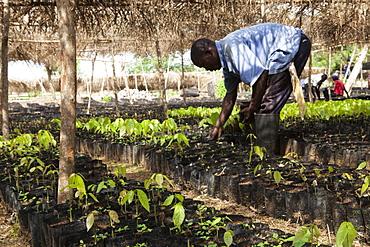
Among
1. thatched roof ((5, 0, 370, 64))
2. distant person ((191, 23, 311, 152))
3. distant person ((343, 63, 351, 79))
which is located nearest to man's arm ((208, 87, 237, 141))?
distant person ((191, 23, 311, 152))

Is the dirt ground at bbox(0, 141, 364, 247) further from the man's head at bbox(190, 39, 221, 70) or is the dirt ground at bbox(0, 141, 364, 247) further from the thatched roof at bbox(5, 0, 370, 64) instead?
the thatched roof at bbox(5, 0, 370, 64)

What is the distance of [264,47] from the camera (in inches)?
139

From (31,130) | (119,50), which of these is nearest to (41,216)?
(31,130)

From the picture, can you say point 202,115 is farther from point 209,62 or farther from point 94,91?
point 94,91

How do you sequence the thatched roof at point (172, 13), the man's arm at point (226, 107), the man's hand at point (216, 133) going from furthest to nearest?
the thatched roof at point (172, 13) → the man's hand at point (216, 133) → the man's arm at point (226, 107)

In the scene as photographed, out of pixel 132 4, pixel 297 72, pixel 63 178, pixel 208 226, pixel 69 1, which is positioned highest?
pixel 132 4

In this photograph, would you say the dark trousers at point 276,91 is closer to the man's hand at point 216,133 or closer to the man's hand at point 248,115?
the man's hand at point 248,115

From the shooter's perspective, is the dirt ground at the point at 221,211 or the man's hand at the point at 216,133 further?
the man's hand at the point at 216,133

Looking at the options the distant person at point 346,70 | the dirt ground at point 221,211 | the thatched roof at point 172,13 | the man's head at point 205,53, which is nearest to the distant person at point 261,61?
the man's head at point 205,53

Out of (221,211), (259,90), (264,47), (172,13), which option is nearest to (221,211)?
(221,211)

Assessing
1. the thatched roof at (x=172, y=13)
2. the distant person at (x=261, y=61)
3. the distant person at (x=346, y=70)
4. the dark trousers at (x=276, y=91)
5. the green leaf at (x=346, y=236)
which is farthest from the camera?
the distant person at (x=346, y=70)

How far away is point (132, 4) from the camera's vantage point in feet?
16.4

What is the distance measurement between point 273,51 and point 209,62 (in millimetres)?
576

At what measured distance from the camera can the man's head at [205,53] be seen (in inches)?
137
